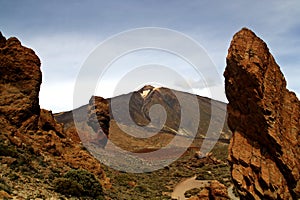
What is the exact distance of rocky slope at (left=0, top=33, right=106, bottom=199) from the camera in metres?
15.4

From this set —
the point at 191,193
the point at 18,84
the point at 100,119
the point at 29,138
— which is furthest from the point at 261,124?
the point at 100,119

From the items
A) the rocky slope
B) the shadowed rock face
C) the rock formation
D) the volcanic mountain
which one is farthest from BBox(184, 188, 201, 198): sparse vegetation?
the volcanic mountain

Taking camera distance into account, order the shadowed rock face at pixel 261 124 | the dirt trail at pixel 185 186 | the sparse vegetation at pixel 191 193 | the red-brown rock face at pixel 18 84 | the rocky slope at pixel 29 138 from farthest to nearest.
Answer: the dirt trail at pixel 185 186
the sparse vegetation at pixel 191 193
the red-brown rock face at pixel 18 84
the rocky slope at pixel 29 138
the shadowed rock face at pixel 261 124

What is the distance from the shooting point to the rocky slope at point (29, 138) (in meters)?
15.4

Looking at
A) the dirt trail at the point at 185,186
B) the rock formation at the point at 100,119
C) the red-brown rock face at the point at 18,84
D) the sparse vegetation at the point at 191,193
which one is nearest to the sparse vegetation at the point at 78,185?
the red-brown rock face at the point at 18,84

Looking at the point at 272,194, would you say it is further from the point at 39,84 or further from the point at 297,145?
the point at 39,84

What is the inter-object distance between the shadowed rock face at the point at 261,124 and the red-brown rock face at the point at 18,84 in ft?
49.1

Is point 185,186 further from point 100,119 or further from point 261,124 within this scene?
point 261,124

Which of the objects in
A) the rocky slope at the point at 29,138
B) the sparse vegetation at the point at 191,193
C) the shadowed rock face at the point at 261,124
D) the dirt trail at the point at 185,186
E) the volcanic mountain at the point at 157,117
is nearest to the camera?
the shadowed rock face at the point at 261,124

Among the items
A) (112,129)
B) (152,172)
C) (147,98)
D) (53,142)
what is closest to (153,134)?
(112,129)

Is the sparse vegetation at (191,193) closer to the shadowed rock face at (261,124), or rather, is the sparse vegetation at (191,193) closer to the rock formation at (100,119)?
the shadowed rock face at (261,124)

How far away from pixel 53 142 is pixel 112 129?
62.8 m

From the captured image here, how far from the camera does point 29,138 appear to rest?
2188 centimetres

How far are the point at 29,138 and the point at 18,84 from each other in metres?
4.36
